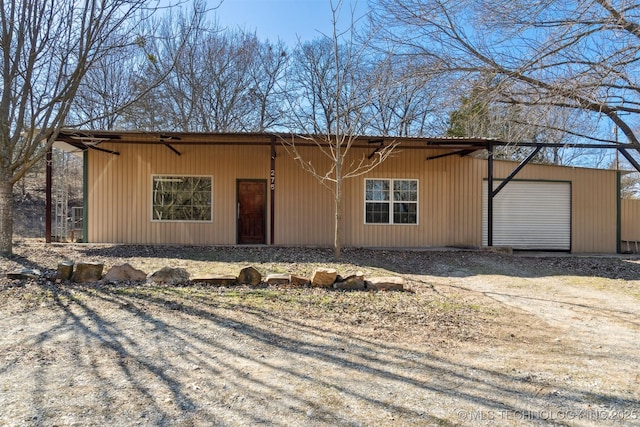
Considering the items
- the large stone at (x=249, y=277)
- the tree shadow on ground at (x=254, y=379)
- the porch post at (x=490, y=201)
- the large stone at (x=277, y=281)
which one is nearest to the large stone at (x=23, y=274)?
the tree shadow on ground at (x=254, y=379)

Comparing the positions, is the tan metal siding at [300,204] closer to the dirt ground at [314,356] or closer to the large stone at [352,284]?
the dirt ground at [314,356]

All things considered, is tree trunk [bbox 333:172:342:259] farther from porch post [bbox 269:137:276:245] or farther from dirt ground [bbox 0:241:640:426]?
dirt ground [bbox 0:241:640:426]

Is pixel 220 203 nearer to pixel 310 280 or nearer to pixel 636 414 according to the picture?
pixel 310 280

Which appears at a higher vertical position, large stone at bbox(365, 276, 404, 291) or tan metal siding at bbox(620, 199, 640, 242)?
tan metal siding at bbox(620, 199, 640, 242)

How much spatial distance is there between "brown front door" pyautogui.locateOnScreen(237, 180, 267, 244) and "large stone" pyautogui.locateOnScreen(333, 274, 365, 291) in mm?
5699

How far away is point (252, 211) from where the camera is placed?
1115cm

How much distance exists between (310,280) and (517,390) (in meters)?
3.56

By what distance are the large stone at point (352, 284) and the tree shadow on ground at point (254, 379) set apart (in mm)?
1697

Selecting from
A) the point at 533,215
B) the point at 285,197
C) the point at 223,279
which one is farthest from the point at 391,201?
the point at 223,279

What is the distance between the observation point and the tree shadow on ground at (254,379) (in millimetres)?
2219

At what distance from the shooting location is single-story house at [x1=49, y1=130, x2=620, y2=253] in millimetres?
10773

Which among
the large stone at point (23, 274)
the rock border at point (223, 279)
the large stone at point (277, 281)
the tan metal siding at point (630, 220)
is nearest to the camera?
the large stone at point (23, 274)

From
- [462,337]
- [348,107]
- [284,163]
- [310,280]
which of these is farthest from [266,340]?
[284,163]

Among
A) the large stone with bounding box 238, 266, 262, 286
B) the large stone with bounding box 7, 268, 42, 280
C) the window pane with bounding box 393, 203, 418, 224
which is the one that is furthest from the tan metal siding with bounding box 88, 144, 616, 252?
the large stone with bounding box 7, 268, 42, 280
